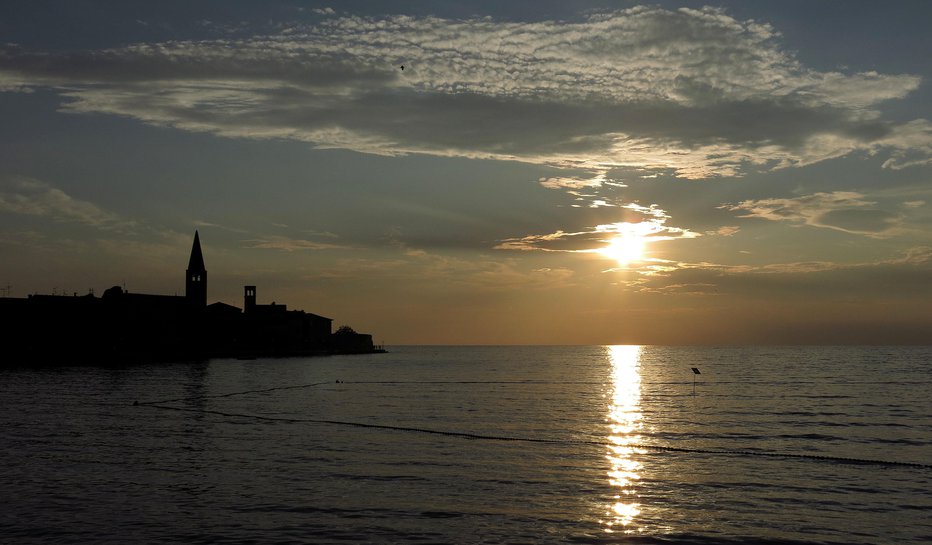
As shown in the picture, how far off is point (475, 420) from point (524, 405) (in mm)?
18018

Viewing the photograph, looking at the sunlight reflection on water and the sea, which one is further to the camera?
the sunlight reflection on water

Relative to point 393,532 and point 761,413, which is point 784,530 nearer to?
point 393,532

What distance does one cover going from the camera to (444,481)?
1323 inches

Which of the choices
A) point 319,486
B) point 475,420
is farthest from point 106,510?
point 475,420

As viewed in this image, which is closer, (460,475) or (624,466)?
(460,475)

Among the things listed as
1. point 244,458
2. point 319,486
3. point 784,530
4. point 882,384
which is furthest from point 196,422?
point 882,384

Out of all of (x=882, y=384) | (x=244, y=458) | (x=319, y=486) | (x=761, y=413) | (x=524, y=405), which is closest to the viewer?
(x=319, y=486)

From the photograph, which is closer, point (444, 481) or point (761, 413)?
point (444, 481)

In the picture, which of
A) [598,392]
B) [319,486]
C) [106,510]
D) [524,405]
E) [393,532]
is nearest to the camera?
[393,532]

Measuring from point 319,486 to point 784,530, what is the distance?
57.4 ft

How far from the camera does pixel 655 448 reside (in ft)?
150

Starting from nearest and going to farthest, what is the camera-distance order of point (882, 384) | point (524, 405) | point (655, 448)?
point (655, 448)
point (524, 405)
point (882, 384)

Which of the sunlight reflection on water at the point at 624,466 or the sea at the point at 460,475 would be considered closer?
the sea at the point at 460,475

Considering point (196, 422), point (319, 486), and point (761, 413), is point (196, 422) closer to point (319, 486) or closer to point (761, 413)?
point (319, 486)
